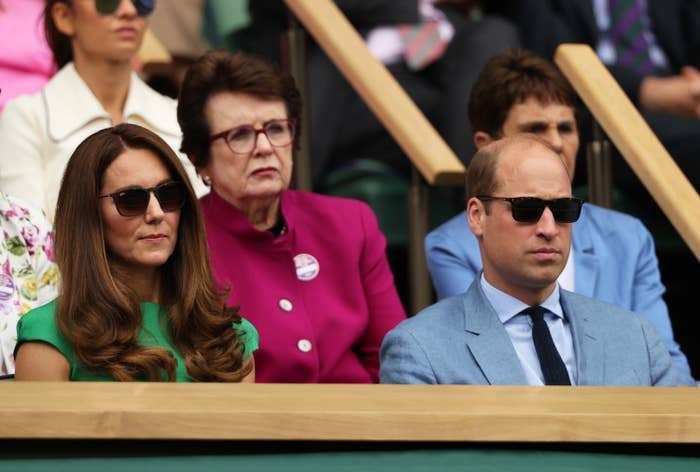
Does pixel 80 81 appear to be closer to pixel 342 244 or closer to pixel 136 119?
pixel 136 119

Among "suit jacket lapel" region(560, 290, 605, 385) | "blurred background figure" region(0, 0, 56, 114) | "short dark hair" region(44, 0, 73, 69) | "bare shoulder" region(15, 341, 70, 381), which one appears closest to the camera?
"bare shoulder" region(15, 341, 70, 381)

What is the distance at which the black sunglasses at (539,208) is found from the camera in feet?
8.75

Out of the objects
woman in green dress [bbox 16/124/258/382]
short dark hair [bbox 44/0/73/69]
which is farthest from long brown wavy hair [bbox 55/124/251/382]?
short dark hair [bbox 44/0/73/69]

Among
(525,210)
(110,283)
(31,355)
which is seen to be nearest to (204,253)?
(110,283)

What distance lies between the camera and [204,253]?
110 inches

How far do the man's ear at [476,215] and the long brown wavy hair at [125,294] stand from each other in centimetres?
47

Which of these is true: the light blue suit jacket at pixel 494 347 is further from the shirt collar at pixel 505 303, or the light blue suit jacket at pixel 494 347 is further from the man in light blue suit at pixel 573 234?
the man in light blue suit at pixel 573 234

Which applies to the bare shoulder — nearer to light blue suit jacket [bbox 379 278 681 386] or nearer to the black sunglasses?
light blue suit jacket [bbox 379 278 681 386]

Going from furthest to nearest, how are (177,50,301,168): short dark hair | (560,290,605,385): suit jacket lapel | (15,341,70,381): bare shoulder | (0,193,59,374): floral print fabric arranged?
(177,50,301,168): short dark hair < (0,193,59,374): floral print fabric < (560,290,605,385): suit jacket lapel < (15,341,70,381): bare shoulder

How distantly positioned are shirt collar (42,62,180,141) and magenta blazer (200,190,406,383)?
464 millimetres

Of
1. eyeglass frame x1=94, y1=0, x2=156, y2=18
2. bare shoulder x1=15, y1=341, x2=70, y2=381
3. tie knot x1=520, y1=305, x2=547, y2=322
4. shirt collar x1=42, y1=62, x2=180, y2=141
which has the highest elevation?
eyeglass frame x1=94, y1=0, x2=156, y2=18

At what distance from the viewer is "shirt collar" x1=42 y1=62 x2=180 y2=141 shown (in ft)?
11.6

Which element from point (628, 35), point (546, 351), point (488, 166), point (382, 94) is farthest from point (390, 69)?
point (546, 351)

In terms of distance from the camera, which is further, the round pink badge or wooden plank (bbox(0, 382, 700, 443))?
the round pink badge
